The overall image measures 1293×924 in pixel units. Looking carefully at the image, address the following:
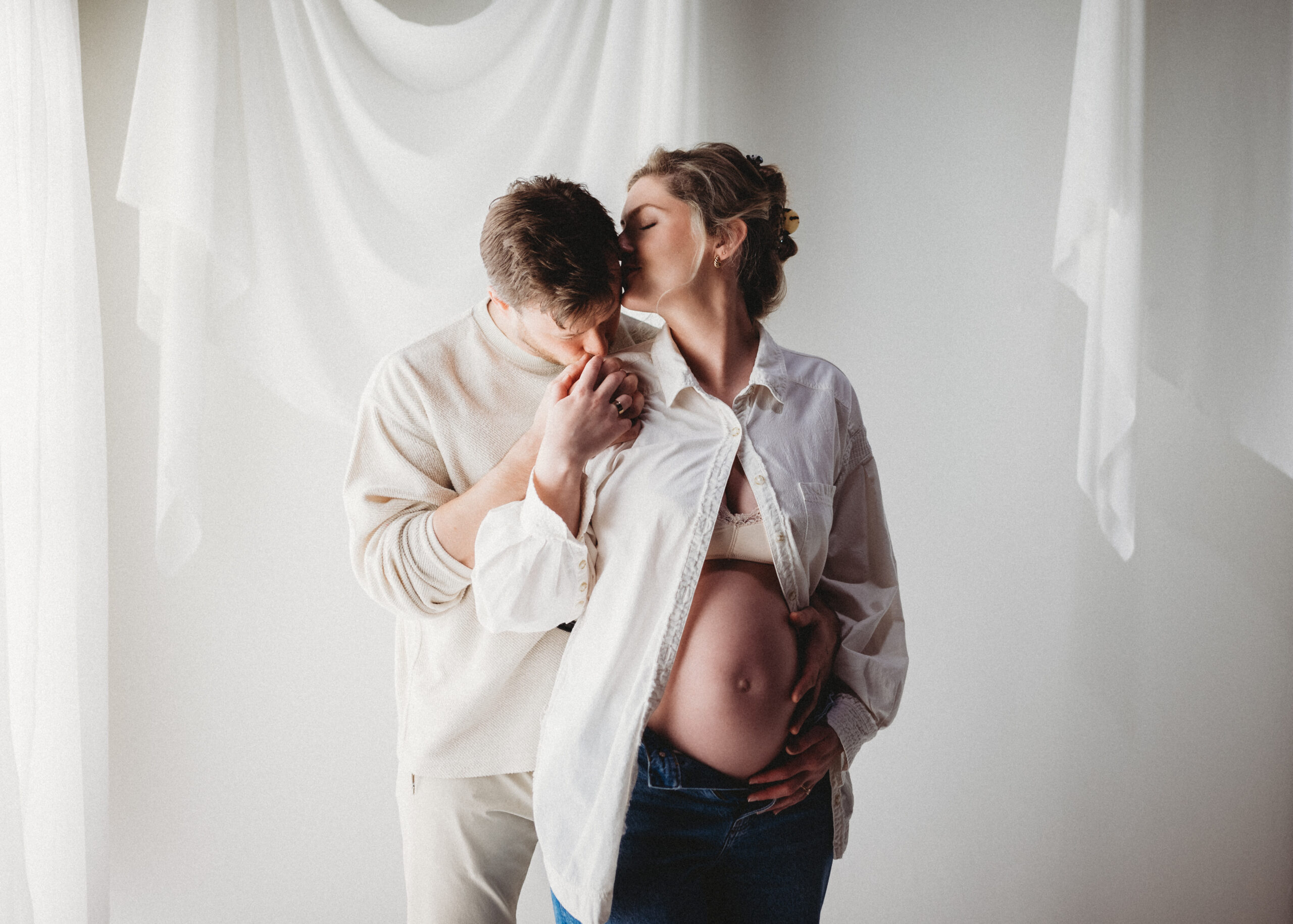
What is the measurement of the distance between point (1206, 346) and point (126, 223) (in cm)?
229

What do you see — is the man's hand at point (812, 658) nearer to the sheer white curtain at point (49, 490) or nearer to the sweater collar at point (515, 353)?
the sweater collar at point (515, 353)

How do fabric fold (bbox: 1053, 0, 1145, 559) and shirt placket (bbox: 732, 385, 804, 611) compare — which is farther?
fabric fold (bbox: 1053, 0, 1145, 559)

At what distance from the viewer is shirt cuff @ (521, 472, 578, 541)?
3.50 feet

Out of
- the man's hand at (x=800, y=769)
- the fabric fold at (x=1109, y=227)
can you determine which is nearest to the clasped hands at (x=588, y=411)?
the man's hand at (x=800, y=769)

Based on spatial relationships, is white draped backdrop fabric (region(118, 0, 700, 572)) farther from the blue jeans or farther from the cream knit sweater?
the blue jeans

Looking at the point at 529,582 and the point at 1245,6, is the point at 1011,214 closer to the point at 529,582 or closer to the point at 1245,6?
the point at 1245,6

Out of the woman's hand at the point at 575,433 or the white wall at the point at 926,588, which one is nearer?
the woman's hand at the point at 575,433

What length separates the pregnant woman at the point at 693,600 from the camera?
1.09 metres

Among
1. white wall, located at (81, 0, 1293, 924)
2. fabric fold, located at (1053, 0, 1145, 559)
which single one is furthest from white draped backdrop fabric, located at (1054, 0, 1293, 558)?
white wall, located at (81, 0, 1293, 924)

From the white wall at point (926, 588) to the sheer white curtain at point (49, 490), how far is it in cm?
23

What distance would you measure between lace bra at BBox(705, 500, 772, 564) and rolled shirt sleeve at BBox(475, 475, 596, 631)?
0.55ft

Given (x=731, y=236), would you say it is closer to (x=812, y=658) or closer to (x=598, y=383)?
(x=598, y=383)

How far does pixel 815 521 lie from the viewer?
116 cm

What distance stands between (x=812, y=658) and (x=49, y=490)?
148 cm
